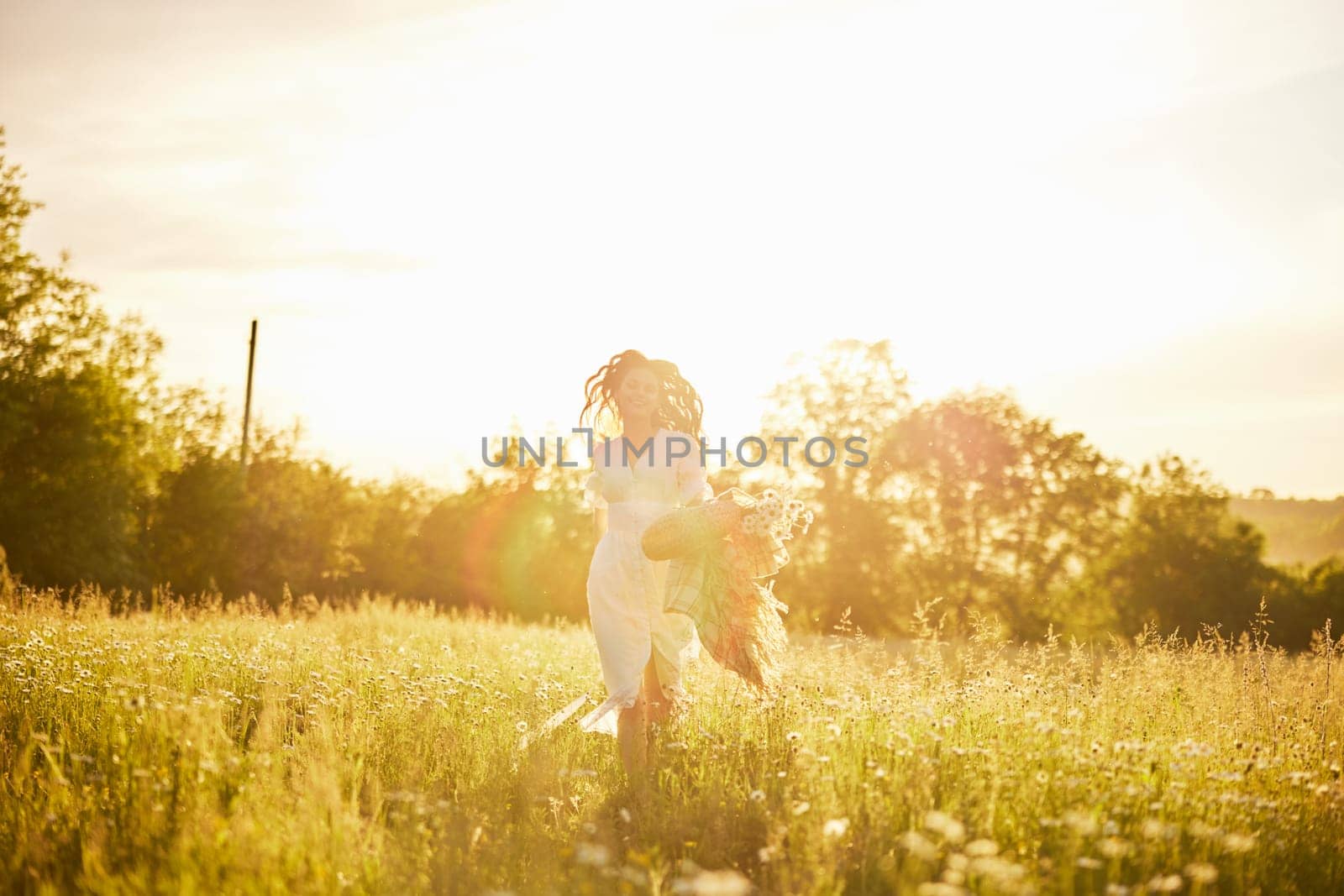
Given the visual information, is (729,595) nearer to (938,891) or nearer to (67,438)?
(938,891)

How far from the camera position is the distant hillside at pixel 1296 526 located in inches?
856

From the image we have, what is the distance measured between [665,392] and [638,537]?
3.15ft

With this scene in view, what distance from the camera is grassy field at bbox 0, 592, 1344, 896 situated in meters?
3.93

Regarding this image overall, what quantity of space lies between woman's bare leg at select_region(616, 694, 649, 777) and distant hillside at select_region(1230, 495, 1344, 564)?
1916cm

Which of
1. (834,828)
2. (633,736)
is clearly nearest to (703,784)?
(633,736)

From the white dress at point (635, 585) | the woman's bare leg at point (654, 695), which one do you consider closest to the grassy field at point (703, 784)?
the woman's bare leg at point (654, 695)

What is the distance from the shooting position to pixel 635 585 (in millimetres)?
6141

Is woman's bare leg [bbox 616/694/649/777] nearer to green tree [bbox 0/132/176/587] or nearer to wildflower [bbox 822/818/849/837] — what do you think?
wildflower [bbox 822/818/849/837]

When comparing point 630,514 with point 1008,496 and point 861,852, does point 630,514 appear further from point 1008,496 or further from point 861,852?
point 1008,496

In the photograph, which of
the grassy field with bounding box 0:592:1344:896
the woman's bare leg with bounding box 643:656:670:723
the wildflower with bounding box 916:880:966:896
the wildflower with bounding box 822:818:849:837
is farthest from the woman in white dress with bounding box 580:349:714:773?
the wildflower with bounding box 916:880:966:896

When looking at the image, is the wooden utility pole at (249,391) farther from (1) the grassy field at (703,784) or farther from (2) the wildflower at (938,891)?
(2) the wildflower at (938,891)

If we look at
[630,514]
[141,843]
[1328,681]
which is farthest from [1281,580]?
[141,843]

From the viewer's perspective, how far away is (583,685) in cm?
832

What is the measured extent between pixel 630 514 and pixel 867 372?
18659 mm
